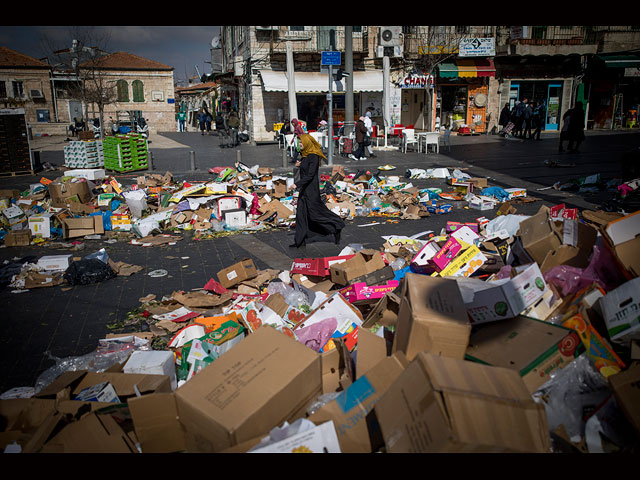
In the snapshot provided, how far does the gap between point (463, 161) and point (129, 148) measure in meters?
11.2

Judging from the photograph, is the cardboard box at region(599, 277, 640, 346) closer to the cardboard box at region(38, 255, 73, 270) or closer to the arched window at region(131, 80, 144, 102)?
the cardboard box at region(38, 255, 73, 270)

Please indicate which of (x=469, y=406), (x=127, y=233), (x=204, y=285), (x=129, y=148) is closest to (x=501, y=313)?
(x=469, y=406)

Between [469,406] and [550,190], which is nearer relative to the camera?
[469,406]

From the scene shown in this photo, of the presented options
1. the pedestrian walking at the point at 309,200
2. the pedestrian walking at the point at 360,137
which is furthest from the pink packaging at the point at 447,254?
the pedestrian walking at the point at 360,137

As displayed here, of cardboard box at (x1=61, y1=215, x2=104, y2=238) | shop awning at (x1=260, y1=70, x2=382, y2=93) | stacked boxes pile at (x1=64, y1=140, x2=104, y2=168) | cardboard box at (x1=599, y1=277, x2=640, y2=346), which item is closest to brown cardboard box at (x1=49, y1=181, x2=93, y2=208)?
cardboard box at (x1=61, y1=215, x2=104, y2=238)

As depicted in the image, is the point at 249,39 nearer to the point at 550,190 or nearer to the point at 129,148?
the point at 129,148

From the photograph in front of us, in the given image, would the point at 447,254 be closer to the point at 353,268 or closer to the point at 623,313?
the point at 353,268

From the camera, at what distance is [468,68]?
27047mm

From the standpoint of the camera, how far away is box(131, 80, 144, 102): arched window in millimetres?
40750

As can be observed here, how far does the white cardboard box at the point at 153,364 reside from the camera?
10.8 ft

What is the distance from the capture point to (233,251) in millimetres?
7055

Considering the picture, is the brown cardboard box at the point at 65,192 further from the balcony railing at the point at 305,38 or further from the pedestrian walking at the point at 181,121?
the pedestrian walking at the point at 181,121

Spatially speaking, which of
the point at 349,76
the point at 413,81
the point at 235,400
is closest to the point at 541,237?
the point at 235,400

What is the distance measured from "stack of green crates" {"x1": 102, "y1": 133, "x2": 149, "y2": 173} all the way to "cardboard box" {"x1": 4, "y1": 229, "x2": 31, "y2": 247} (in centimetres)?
700
